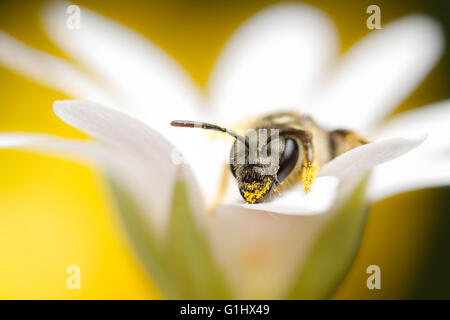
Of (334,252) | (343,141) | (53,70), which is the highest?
(53,70)

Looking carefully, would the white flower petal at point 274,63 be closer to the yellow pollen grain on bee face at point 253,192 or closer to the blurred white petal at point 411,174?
the blurred white petal at point 411,174

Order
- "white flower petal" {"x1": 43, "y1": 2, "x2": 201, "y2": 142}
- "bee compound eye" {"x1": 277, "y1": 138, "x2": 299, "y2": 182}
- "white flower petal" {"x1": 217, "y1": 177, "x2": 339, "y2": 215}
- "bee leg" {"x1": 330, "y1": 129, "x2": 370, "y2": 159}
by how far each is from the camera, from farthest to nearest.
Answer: "white flower petal" {"x1": 43, "y1": 2, "x2": 201, "y2": 142} → "bee leg" {"x1": 330, "y1": 129, "x2": 370, "y2": 159} → "bee compound eye" {"x1": 277, "y1": 138, "x2": 299, "y2": 182} → "white flower petal" {"x1": 217, "y1": 177, "x2": 339, "y2": 215}

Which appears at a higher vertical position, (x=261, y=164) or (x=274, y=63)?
(x=274, y=63)

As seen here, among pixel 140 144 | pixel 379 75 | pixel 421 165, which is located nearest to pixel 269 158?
pixel 140 144

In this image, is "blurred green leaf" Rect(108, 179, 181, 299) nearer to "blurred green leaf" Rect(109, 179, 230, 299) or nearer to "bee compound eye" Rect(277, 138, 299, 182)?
"blurred green leaf" Rect(109, 179, 230, 299)

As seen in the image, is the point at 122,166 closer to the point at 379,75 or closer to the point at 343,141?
A: the point at 343,141

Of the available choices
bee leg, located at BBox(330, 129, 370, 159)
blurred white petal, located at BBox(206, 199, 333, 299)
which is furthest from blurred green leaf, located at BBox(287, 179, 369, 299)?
bee leg, located at BBox(330, 129, 370, 159)

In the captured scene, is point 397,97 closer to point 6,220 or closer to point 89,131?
point 89,131
